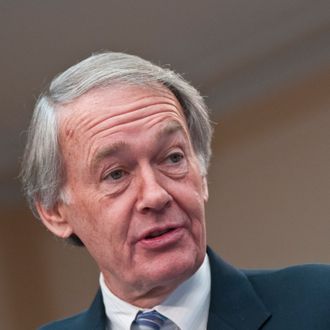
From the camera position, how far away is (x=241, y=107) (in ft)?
14.3

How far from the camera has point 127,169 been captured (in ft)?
4.66

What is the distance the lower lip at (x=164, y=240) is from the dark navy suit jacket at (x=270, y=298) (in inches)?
5.6

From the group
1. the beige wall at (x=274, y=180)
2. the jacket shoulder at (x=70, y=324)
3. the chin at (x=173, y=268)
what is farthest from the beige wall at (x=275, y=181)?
the chin at (x=173, y=268)

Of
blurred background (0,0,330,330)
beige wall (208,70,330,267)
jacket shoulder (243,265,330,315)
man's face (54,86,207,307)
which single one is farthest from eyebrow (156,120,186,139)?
beige wall (208,70,330,267)

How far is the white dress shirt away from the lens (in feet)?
4.66

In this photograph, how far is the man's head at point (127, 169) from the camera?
139cm

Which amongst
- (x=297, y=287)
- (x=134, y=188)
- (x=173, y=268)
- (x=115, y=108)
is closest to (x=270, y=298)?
(x=297, y=287)

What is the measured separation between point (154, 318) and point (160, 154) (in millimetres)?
259

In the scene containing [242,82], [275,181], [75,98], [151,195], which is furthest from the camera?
[242,82]

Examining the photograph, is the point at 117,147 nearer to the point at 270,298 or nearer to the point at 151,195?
the point at 151,195

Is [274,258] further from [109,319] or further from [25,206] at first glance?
[109,319]

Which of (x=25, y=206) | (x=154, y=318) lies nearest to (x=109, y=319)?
(x=154, y=318)

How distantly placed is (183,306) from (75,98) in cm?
39

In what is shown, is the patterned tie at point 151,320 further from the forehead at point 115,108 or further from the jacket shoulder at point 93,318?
the forehead at point 115,108
